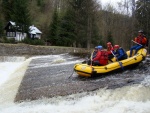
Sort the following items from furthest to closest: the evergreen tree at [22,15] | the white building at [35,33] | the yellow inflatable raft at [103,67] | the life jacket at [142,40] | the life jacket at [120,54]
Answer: the white building at [35,33]
the evergreen tree at [22,15]
the life jacket at [142,40]
the life jacket at [120,54]
the yellow inflatable raft at [103,67]

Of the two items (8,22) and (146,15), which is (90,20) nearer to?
(146,15)

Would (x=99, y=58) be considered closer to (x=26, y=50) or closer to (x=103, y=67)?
(x=103, y=67)

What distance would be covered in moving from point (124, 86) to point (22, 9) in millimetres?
28989

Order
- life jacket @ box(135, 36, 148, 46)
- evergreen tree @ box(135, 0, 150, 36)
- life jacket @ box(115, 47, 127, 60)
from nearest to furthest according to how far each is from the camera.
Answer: life jacket @ box(115, 47, 127, 60) → life jacket @ box(135, 36, 148, 46) → evergreen tree @ box(135, 0, 150, 36)

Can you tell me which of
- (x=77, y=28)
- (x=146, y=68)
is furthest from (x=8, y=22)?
(x=146, y=68)

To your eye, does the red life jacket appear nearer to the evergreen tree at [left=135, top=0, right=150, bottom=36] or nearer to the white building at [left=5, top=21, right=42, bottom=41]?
the evergreen tree at [left=135, top=0, right=150, bottom=36]

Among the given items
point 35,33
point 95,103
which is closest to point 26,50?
point 35,33

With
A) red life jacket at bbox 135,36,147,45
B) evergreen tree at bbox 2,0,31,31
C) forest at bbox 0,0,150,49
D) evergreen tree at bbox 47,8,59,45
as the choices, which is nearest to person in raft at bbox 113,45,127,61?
red life jacket at bbox 135,36,147,45

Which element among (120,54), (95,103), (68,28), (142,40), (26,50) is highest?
(68,28)

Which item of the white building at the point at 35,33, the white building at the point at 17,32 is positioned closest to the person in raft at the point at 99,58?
the white building at the point at 17,32

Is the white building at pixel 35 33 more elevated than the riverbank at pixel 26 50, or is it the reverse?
the white building at pixel 35 33

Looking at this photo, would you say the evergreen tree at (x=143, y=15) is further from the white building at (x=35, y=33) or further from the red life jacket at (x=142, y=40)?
the white building at (x=35, y=33)

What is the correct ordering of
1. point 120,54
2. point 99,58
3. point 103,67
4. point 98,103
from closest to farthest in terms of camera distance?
1. point 98,103
2. point 103,67
3. point 99,58
4. point 120,54

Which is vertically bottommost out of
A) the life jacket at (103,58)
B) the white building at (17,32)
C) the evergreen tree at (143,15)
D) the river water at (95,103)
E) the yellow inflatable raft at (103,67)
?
the river water at (95,103)
